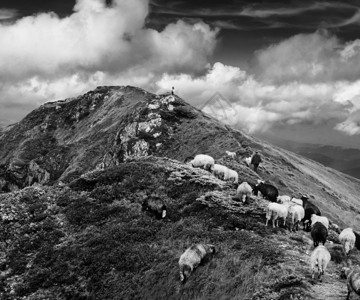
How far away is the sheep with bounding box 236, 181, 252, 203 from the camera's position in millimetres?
25469

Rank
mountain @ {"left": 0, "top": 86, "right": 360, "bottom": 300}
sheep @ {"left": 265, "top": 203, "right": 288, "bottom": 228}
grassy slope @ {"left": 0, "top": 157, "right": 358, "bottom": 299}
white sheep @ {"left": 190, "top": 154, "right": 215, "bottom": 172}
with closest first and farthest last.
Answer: mountain @ {"left": 0, "top": 86, "right": 360, "bottom": 300}
grassy slope @ {"left": 0, "top": 157, "right": 358, "bottom": 299}
sheep @ {"left": 265, "top": 203, "right": 288, "bottom": 228}
white sheep @ {"left": 190, "top": 154, "right": 215, "bottom": 172}

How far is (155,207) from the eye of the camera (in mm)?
25344

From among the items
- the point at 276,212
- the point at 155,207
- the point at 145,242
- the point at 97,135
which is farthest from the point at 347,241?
the point at 97,135

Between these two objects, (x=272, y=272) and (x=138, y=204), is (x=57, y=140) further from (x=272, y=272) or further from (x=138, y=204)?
(x=272, y=272)

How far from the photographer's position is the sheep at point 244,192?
2547 centimetres

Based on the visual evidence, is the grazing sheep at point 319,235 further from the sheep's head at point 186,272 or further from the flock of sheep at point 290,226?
the sheep's head at point 186,272

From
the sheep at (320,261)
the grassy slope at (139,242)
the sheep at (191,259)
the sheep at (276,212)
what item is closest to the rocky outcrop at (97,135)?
the grassy slope at (139,242)

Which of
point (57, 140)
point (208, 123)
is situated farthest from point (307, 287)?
point (57, 140)

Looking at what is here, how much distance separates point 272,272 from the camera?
17.7m

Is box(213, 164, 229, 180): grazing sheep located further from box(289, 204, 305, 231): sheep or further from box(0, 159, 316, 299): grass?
box(289, 204, 305, 231): sheep

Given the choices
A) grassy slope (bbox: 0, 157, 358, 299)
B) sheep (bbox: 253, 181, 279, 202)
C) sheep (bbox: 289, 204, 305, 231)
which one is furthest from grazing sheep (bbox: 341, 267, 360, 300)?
sheep (bbox: 253, 181, 279, 202)

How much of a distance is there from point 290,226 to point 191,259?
8.31 metres

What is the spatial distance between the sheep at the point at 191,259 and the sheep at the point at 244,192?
6.89m

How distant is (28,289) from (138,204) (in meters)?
9.16
